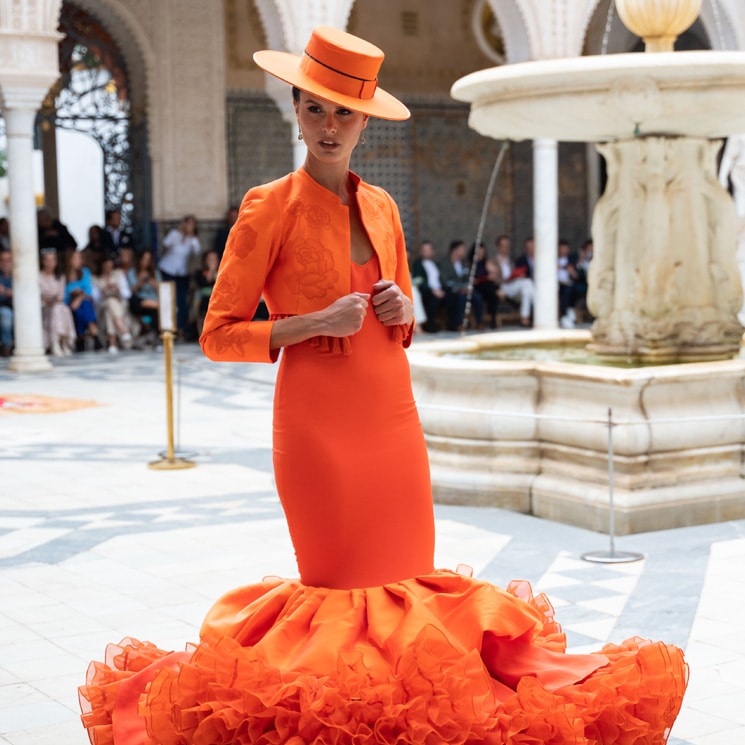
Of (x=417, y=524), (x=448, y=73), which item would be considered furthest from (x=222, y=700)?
(x=448, y=73)

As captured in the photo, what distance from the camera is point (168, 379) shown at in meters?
7.20

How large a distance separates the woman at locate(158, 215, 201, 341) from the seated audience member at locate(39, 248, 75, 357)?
1464 millimetres

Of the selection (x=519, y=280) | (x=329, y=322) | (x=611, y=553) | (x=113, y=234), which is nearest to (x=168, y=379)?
(x=611, y=553)

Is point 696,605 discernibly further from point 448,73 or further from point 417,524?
point 448,73

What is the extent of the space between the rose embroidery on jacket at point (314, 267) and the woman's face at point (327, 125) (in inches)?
6.8

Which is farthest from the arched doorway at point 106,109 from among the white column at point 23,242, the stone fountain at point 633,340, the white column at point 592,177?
the stone fountain at point 633,340

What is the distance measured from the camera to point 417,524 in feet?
8.50

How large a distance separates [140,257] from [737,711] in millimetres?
12094

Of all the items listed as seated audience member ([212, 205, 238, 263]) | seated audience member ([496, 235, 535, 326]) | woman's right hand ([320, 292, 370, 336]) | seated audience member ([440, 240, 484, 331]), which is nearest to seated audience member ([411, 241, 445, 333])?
seated audience member ([440, 240, 484, 331])

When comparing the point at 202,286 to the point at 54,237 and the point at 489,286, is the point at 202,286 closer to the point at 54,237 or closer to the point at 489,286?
the point at 54,237

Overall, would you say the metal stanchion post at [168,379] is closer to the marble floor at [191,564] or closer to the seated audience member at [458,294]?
the marble floor at [191,564]

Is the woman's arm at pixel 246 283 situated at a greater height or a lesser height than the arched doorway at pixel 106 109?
lesser

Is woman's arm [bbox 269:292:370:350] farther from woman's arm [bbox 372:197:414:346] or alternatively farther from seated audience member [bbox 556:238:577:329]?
seated audience member [bbox 556:238:577:329]

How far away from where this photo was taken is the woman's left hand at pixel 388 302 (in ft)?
8.35
